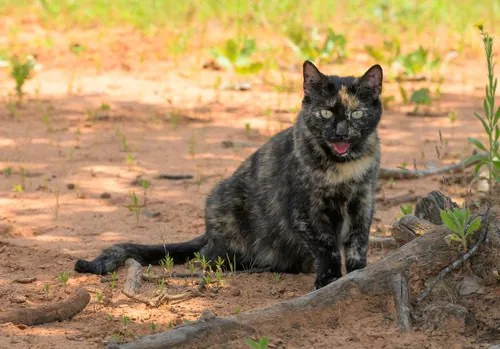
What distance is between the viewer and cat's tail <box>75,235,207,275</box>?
543 cm

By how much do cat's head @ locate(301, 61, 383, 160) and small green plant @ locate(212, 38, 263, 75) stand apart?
207 inches

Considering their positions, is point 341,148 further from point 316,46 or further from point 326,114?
point 316,46

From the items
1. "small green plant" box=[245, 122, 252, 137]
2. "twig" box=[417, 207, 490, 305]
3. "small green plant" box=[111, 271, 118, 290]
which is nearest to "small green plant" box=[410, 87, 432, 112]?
"small green plant" box=[245, 122, 252, 137]

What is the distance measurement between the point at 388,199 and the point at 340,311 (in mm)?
2867

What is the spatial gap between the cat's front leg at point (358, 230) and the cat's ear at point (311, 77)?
713 mm

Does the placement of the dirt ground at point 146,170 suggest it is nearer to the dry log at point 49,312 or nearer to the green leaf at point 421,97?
the dry log at point 49,312

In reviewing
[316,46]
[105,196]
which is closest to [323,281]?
[105,196]

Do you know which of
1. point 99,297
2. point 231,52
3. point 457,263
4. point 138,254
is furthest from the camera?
point 231,52

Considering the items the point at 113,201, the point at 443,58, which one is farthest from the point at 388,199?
the point at 443,58

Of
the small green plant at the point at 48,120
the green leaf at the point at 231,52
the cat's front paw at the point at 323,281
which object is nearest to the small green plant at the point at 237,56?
the green leaf at the point at 231,52

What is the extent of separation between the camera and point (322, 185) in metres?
5.21

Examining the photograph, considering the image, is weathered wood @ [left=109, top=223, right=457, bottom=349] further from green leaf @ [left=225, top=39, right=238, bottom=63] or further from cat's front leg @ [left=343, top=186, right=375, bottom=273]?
green leaf @ [left=225, top=39, right=238, bottom=63]

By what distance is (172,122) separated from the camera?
30.1ft

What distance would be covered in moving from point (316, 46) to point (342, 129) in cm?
620
